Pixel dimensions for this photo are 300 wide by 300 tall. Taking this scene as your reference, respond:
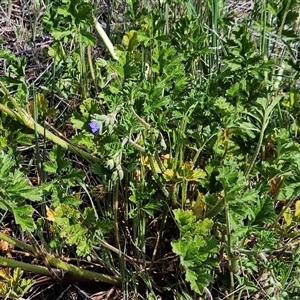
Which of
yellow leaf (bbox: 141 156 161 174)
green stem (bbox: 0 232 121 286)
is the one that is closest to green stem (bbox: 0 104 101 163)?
yellow leaf (bbox: 141 156 161 174)

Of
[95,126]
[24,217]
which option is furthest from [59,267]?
[95,126]

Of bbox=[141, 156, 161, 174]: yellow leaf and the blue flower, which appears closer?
the blue flower

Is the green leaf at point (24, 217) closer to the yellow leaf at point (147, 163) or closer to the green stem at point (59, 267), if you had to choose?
the green stem at point (59, 267)

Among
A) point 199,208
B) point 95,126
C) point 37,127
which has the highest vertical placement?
point 95,126

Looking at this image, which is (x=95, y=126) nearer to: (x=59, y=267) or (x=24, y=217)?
(x=24, y=217)

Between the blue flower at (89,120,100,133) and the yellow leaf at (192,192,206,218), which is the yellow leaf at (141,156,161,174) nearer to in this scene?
the yellow leaf at (192,192,206,218)

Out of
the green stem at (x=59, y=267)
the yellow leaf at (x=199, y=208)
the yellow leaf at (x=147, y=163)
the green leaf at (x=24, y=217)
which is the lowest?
the green stem at (x=59, y=267)

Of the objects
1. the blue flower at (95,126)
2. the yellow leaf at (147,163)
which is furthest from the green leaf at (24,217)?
the yellow leaf at (147,163)

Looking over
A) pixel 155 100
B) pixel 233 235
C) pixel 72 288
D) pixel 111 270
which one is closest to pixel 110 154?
pixel 155 100

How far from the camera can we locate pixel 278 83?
172 centimetres

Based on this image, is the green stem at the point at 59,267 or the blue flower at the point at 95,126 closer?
the blue flower at the point at 95,126

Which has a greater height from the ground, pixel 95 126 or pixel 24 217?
pixel 95 126

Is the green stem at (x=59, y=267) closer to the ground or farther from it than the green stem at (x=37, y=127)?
closer to the ground

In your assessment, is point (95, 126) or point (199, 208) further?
point (199, 208)
